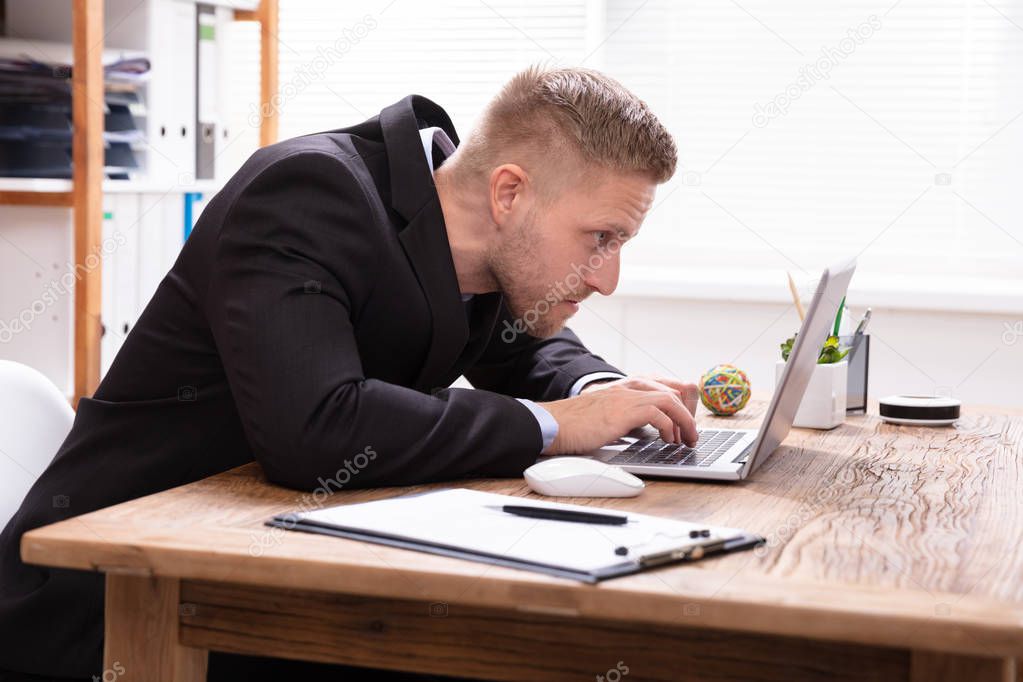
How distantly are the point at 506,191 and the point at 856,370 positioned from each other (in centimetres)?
64

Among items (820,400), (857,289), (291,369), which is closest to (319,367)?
(291,369)

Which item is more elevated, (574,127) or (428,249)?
(574,127)

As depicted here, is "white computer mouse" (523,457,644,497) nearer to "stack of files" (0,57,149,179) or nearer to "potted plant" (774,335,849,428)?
"potted plant" (774,335,849,428)

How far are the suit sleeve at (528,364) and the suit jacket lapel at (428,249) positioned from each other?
0.31 meters

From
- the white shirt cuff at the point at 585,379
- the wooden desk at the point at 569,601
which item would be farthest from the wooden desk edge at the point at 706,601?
the white shirt cuff at the point at 585,379

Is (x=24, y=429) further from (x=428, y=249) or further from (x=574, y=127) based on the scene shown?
(x=574, y=127)

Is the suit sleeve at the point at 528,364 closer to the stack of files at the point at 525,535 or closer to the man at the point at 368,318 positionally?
the man at the point at 368,318

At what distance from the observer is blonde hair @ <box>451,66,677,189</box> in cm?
142

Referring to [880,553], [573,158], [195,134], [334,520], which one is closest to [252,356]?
[334,520]

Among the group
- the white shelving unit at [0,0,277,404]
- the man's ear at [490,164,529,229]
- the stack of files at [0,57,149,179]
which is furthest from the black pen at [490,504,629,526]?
the stack of files at [0,57,149,179]

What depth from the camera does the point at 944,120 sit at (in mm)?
3002

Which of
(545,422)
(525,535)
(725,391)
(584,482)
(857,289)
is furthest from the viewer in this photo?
(857,289)

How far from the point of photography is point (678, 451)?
1.38 m

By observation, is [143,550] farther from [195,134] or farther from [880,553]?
[195,134]
